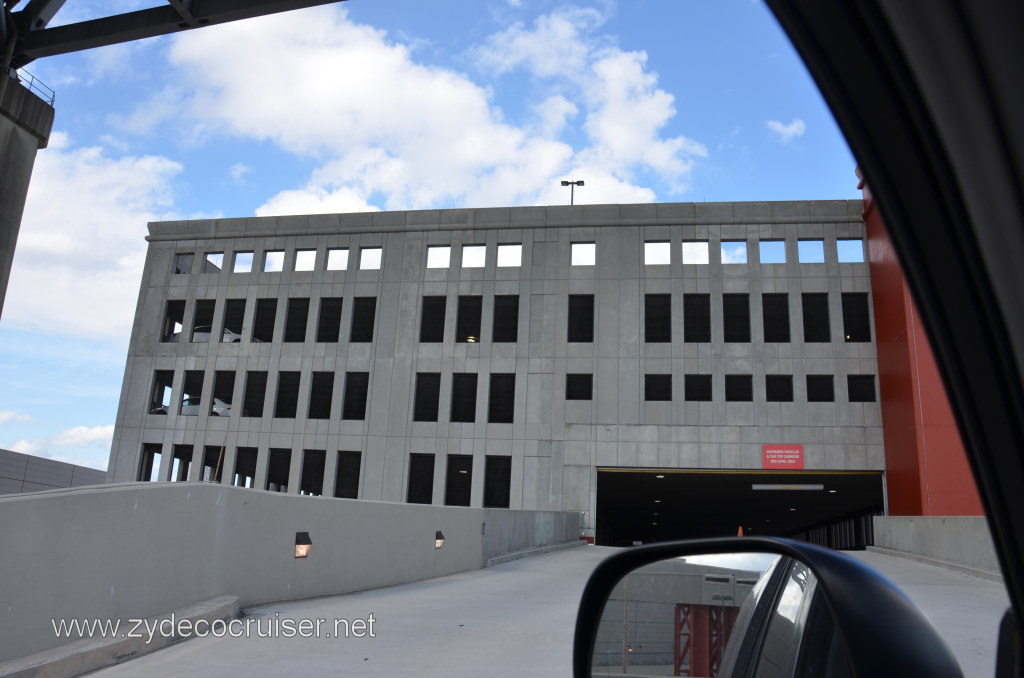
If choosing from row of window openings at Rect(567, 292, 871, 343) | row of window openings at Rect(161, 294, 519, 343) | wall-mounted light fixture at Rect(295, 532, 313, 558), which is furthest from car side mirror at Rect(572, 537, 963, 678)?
row of window openings at Rect(161, 294, 519, 343)

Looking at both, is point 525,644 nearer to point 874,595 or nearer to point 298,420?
point 874,595

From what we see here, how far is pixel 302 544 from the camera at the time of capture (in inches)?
445

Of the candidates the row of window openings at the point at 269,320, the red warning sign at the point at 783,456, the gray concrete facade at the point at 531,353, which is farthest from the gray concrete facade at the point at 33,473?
the red warning sign at the point at 783,456

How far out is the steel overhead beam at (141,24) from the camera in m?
16.4

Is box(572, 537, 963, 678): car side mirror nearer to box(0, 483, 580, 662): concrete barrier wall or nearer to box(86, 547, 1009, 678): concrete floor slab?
box(86, 547, 1009, 678): concrete floor slab

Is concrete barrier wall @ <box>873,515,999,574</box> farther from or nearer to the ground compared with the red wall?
nearer to the ground

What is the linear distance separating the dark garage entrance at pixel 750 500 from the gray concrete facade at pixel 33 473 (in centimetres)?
2639

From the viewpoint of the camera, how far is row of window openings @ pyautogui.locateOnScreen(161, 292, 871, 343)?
37.8 meters

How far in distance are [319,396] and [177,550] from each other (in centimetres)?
3335

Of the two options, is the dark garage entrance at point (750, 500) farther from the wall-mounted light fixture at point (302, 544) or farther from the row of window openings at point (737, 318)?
the wall-mounted light fixture at point (302, 544)

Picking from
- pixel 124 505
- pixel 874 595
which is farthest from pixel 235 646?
pixel 874 595

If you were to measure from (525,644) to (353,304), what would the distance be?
34.8m

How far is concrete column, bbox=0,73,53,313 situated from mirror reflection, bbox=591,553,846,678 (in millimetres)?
22445

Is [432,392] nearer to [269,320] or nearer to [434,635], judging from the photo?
[269,320]
